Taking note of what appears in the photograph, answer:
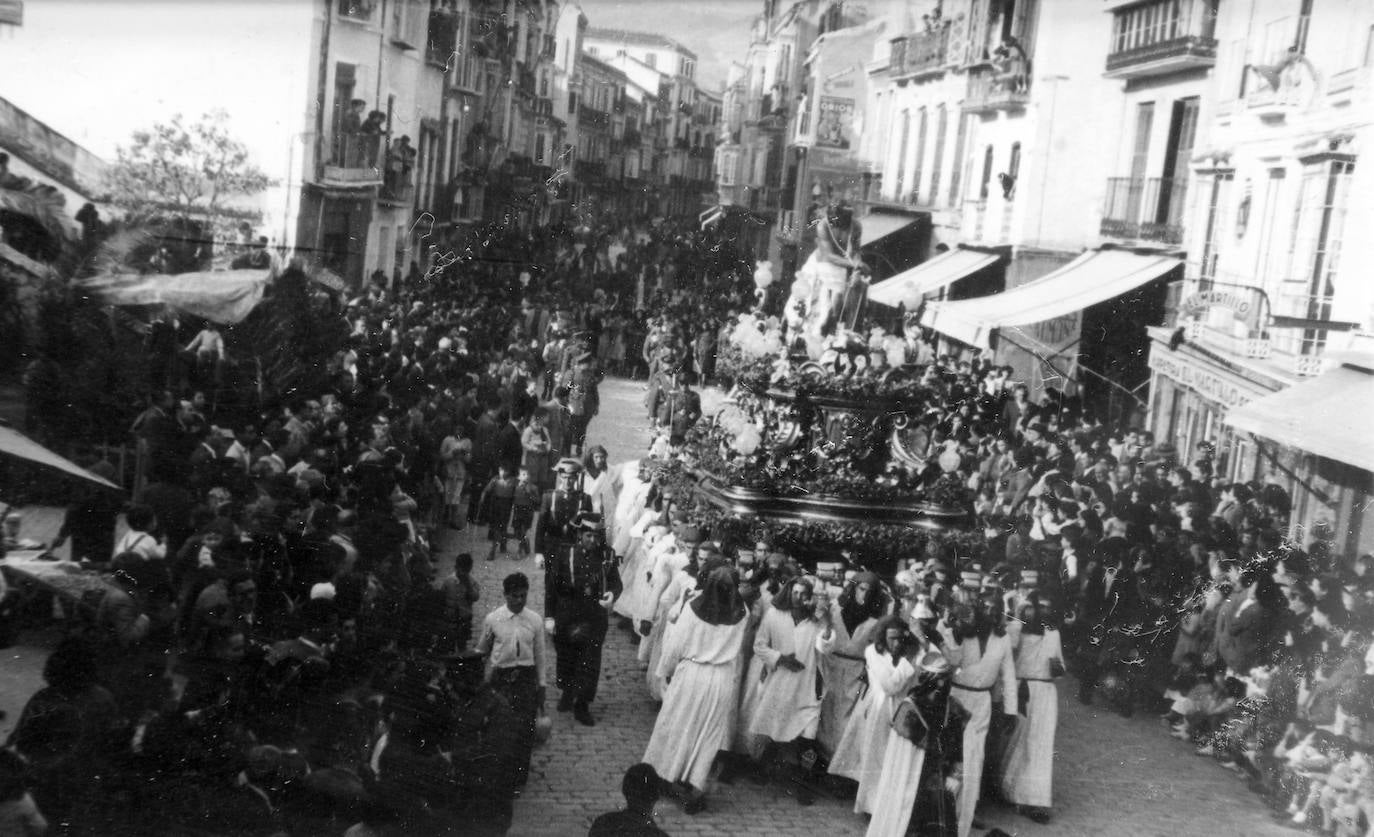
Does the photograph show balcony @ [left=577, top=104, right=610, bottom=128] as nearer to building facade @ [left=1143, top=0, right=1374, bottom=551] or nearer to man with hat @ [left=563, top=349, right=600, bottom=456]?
man with hat @ [left=563, top=349, right=600, bottom=456]

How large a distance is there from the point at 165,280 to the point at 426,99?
1091cm

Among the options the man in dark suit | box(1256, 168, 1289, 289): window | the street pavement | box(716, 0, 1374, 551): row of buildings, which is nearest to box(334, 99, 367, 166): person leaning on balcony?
box(716, 0, 1374, 551): row of buildings

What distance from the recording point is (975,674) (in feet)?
25.6

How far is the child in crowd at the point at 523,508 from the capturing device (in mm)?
13188

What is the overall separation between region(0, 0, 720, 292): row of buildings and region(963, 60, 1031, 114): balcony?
13.1 ft

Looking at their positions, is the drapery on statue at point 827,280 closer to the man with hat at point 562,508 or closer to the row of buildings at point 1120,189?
the row of buildings at point 1120,189

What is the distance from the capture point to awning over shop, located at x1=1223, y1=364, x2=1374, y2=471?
10.2 m

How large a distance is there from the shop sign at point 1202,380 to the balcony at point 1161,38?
3.72 m

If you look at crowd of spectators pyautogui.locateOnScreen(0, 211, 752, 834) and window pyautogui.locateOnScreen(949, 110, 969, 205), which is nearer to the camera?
crowd of spectators pyautogui.locateOnScreen(0, 211, 752, 834)

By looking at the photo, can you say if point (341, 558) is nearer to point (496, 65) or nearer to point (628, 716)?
point (628, 716)

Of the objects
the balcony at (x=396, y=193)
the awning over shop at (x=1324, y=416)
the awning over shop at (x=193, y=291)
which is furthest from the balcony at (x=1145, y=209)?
the awning over shop at (x=193, y=291)

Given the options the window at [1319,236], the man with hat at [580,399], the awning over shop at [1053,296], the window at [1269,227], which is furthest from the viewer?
the man with hat at [580,399]

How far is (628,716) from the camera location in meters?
9.28

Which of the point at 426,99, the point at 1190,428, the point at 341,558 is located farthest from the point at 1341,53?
the point at 426,99
